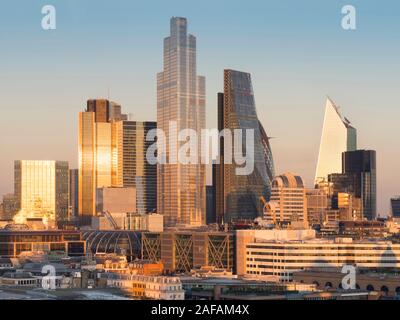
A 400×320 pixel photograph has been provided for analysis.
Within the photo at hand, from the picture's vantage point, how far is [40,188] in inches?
6486

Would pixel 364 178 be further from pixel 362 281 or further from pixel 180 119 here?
pixel 362 281

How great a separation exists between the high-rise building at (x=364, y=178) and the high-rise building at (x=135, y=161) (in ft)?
98.2

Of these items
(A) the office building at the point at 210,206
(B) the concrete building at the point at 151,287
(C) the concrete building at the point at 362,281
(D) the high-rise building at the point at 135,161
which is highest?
(D) the high-rise building at the point at 135,161

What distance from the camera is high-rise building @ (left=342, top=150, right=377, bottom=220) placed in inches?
6421

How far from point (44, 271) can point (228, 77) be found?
87.2 m

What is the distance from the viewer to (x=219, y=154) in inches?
5802

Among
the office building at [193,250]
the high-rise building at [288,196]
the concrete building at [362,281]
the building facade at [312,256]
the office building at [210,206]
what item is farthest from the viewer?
the office building at [210,206]

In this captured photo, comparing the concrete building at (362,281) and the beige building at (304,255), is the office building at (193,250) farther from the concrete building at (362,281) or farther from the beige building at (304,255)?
the concrete building at (362,281)

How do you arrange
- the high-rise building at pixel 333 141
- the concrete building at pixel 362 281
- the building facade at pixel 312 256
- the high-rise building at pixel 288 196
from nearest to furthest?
the concrete building at pixel 362 281, the building facade at pixel 312 256, the high-rise building at pixel 288 196, the high-rise building at pixel 333 141

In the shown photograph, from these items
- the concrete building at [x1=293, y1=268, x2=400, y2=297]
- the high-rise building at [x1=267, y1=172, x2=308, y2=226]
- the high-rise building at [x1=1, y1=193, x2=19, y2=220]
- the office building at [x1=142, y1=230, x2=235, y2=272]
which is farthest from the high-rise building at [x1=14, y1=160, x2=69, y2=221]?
the concrete building at [x1=293, y1=268, x2=400, y2=297]

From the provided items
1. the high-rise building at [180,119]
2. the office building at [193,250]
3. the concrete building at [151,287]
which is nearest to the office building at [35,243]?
the office building at [193,250]

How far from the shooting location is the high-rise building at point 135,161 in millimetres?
165750
